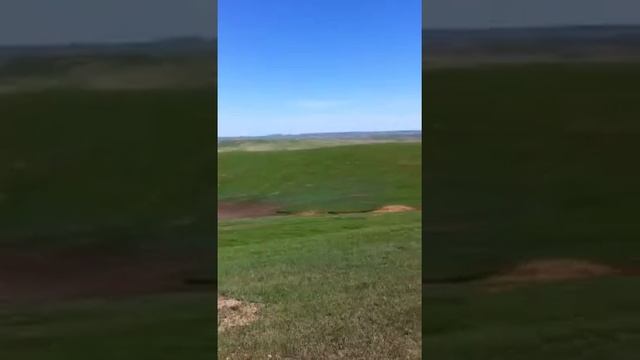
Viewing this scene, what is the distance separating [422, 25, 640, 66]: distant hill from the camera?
2.75m

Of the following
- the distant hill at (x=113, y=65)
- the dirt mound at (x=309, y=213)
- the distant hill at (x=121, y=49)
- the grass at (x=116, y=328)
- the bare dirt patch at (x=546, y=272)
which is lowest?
the grass at (x=116, y=328)

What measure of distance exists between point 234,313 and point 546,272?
7.44 ft

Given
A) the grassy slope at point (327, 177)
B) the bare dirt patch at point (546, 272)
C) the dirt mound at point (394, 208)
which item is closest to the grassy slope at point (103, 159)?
the bare dirt patch at point (546, 272)

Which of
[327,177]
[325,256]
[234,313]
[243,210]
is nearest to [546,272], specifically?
[234,313]

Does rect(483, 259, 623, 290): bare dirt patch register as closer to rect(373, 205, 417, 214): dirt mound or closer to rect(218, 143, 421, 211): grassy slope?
rect(218, 143, 421, 211): grassy slope

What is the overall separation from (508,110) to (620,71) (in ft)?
1.87

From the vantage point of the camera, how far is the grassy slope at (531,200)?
275 centimetres

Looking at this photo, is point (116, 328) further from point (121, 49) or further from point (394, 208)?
point (394, 208)

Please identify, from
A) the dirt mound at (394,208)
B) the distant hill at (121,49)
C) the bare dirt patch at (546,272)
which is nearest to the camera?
the distant hill at (121,49)

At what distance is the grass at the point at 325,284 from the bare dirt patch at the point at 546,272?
1054mm

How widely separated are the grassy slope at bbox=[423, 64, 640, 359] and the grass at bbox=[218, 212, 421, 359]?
0.97m

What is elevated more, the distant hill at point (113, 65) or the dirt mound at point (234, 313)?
the distant hill at point (113, 65)

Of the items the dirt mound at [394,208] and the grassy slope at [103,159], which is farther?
the dirt mound at [394,208]

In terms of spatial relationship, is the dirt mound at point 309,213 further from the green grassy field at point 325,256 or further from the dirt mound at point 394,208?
the dirt mound at point 394,208
